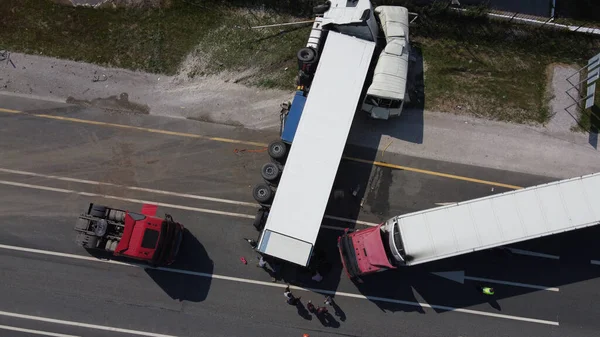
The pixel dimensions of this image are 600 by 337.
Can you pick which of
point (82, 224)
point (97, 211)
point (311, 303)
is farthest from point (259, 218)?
point (82, 224)

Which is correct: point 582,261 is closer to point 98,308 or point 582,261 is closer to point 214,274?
point 214,274

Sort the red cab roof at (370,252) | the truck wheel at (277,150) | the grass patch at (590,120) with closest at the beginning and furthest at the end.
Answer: the red cab roof at (370,252) < the truck wheel at (277,150) < the grass patch at (590,120)

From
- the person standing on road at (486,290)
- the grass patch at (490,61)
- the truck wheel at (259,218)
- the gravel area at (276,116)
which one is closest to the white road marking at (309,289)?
the person standing on road at (486,290)

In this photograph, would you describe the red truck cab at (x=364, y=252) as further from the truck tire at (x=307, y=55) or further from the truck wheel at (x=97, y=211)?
the truck wheel at (x=97, y=211)

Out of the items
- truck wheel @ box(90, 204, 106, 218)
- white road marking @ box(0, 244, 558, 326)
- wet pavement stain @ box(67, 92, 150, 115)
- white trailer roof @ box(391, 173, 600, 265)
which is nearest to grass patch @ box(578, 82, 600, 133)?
white trailer roof @ box(391, 173, 600, 265)

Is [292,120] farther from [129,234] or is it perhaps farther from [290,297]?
[129,234]

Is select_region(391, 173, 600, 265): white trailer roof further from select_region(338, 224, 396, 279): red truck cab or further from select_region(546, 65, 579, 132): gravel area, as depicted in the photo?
select_region(546, 65, 579, 132): gravel area
